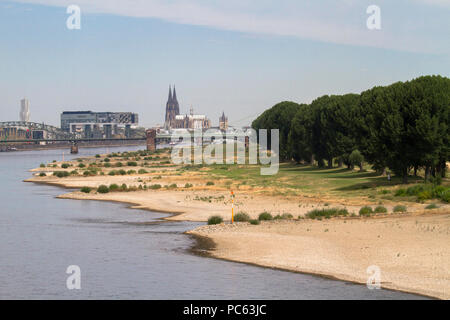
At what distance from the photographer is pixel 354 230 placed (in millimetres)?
44250

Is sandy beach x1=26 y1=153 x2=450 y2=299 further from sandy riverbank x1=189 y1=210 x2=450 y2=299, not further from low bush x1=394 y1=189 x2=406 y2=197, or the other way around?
low bush x1=394 y1=189 x2=406 y2=197

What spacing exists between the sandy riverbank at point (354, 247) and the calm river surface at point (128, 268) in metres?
1.46

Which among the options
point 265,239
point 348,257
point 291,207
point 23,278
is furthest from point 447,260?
point 291,207

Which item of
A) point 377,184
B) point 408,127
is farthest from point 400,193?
point 377,184

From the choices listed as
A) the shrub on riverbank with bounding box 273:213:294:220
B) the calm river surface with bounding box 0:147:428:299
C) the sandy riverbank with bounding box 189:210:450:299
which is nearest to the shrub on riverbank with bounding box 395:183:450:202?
the sandy riverbank with bounding box 189:210:450:299

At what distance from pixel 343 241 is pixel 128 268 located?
42.0 feet

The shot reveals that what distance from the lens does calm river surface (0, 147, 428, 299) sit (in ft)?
101

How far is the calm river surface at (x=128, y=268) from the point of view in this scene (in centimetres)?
3069

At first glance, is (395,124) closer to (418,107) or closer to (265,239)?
(418,107)

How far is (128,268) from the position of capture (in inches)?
1428

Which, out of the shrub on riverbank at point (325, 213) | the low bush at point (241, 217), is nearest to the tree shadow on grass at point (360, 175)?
the shrub on riverbank at point (325, 213)

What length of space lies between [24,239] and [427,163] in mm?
40475

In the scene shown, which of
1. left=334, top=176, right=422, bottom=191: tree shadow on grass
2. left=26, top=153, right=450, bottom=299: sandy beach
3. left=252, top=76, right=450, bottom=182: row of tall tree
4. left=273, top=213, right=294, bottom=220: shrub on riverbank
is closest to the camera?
left=26, top=153, right=450, bottom=299: sandy beach

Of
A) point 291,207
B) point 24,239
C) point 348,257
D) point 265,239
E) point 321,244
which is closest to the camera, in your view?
point 348,257
